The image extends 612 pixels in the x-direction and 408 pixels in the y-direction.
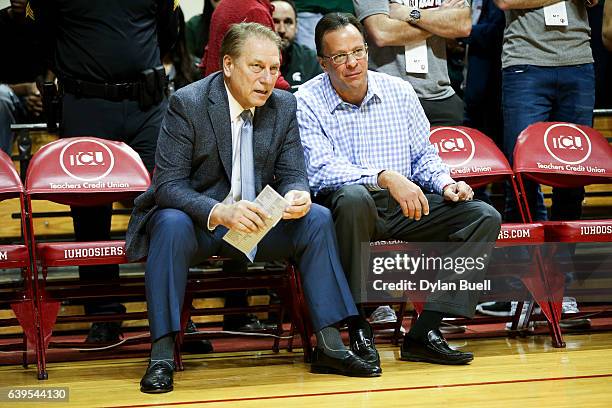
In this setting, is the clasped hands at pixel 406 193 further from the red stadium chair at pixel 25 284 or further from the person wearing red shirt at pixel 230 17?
the red stadium chair at pixel 25 284

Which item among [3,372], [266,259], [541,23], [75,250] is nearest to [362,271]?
[266,259]

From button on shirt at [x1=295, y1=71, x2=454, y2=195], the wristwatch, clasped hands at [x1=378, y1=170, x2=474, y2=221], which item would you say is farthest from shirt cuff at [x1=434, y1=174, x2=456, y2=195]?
the wristwatch

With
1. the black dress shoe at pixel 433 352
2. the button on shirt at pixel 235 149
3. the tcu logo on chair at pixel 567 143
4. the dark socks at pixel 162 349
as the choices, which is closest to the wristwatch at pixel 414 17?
the tcu logo on chair at pixel 567 143

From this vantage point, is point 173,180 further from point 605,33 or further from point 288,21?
point 605,33

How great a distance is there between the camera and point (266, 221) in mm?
3604

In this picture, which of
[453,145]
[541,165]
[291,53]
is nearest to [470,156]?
[453,145]

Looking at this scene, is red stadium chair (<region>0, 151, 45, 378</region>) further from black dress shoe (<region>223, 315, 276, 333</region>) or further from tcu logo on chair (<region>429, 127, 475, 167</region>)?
→ tcu logo on chair (<region>429, 127, 475, 167</region>)

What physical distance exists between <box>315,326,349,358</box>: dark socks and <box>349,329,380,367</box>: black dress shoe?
0.10m

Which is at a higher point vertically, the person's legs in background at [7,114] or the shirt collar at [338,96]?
the shirt collar at [338,96]

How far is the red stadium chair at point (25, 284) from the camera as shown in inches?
150

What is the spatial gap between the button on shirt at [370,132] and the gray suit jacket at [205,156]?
0.53ft

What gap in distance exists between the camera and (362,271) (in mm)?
3863

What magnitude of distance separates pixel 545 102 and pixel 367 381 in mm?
2160

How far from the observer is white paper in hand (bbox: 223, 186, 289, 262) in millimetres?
3574
